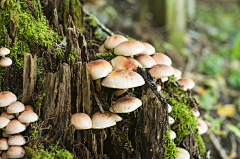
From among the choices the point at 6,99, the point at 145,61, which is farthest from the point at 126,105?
the point at 6,99

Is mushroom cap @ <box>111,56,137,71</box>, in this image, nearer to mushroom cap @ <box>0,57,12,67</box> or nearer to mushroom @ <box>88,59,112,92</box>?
mushroom @ <box>88,59,112,92</box>

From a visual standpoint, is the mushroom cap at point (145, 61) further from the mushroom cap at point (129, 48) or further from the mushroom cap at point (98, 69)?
the mushroom cap at point (98, 69)

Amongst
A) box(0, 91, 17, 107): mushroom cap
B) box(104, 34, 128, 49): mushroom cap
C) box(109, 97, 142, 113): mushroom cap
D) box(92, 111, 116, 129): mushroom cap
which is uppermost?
box(104, 34, 128, 49): mushroom cap

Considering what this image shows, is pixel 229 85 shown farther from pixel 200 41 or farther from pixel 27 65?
pixel 27 65

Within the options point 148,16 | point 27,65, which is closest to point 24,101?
point 27,65

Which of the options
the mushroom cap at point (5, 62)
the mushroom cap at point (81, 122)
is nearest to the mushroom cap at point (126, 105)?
the mushroom cap at point (81, 122)

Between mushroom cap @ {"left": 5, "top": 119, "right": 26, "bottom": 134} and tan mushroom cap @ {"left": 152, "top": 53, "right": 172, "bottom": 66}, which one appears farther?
tan mushroom cap @ {"left": 152, "top": 53, "right": 172, "bottom": 66}

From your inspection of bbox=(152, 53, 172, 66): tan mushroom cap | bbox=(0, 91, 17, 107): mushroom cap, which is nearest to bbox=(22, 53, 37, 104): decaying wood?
bbox=(0, 91, 17, 107): mushroom cap
